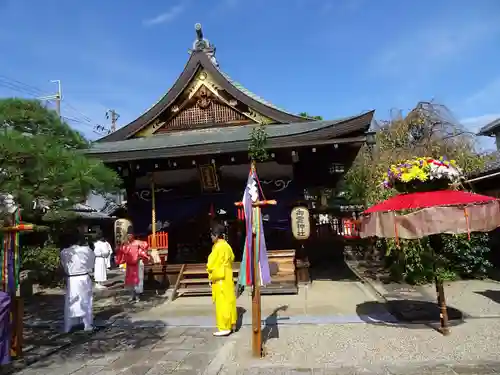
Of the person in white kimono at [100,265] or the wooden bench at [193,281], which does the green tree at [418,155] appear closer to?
the wooden bench at [193,281]

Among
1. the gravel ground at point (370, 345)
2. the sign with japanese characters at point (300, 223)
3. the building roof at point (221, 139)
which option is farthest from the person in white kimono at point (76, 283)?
the sign with japanese characters at point (300, 223)

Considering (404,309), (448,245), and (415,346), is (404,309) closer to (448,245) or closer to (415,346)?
(415,346)

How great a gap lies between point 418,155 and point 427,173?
8453 mm

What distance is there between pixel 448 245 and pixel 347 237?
7221mm

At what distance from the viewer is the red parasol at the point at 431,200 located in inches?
206

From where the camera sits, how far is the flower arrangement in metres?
5.58

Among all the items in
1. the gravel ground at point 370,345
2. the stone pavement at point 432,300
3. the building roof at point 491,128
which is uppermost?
the building roof at point 491,128

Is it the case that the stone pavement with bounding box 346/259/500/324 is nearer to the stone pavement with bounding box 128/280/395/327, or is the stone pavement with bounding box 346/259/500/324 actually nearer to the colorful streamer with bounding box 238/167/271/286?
the stone pavement with bounding box 128/280/395/327

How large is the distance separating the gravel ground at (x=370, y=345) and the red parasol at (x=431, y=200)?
5.95 ft

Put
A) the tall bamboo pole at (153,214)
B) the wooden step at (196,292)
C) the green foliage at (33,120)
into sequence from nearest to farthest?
the green foliage at (33,120)
the wooden step at (196,292)
the tall bamboo pole at (153,214)

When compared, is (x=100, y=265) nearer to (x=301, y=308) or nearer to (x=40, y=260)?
(x=40, y=260)

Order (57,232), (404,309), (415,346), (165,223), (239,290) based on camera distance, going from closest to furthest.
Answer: (415,346) → (404,309) → (57,232) → (239,290) → (165,223)

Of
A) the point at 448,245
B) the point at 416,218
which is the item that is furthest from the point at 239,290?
the point at 448,245

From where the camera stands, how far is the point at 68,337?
6348 millimetres
